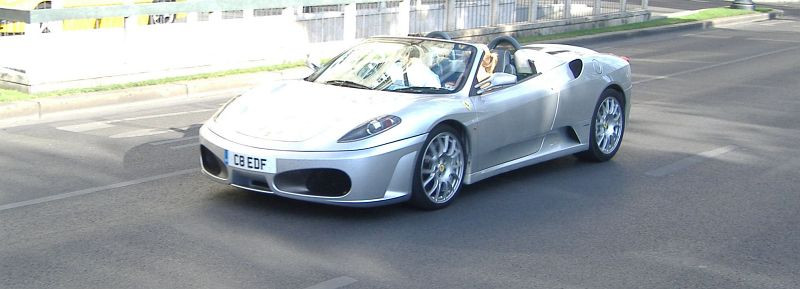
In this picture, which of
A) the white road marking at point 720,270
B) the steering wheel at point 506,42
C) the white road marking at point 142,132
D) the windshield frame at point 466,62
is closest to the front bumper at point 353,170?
the windshield frame at point 466,62

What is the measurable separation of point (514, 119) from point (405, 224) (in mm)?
1590

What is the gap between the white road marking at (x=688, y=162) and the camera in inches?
370

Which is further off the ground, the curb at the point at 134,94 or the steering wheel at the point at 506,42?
the steering wheel at the point at 506,42

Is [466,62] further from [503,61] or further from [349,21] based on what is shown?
[349,21]

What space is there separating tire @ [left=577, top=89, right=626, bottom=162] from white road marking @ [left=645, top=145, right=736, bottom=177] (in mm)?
491

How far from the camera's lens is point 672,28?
27797 millimetres

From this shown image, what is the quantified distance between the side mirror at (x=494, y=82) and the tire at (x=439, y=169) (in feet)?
1.64

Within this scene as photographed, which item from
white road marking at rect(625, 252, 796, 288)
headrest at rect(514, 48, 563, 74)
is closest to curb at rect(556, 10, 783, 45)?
headrest at rect(514, 48, 563, 74)

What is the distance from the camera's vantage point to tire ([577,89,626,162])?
31.3 feet

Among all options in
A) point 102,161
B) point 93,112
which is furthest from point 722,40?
point 102,161

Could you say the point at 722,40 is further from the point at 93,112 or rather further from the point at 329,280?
the point at 329,280

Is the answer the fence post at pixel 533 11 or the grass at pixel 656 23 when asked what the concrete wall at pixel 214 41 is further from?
the fence post at pixel 533 11

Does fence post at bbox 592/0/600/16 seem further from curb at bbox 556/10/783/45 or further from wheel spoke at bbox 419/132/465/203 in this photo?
wheel spoke at bbox 419/132/465/203

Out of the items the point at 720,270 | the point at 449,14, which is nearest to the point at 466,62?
the point at 720,270
